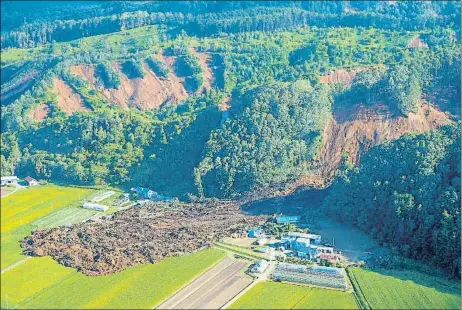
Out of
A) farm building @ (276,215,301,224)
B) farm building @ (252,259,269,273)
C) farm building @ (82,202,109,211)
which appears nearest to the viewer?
farm building @ (252,259,269,273)

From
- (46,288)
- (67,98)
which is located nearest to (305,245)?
(46,288)

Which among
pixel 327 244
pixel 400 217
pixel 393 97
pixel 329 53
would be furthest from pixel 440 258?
pixel 329 53

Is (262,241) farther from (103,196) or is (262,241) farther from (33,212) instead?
(103,196)

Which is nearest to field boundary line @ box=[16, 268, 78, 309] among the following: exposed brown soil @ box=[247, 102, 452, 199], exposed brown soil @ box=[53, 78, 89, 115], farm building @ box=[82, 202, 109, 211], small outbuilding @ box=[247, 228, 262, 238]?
farm building @ box=[82, 202, 109, 211]

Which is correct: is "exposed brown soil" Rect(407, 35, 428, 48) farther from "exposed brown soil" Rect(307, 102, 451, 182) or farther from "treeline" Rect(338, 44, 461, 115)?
"exposed brown soil" Rect(307, 102, 451, 182)

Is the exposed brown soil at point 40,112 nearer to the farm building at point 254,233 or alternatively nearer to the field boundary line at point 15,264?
the field boundary line at point 15,264

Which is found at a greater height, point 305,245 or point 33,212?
point 33,212
